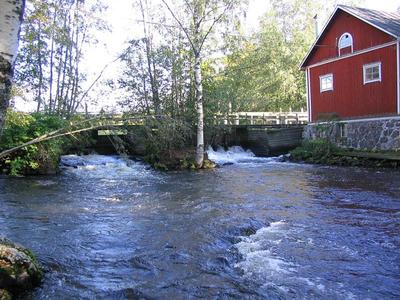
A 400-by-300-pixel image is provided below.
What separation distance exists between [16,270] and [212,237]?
280 centimetres

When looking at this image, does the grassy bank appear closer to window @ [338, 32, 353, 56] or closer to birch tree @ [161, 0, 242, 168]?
birch tree @ [161, 0, 242, 168]

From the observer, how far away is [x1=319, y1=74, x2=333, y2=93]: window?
62.7 feet

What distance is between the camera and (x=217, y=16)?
1653 centimetres

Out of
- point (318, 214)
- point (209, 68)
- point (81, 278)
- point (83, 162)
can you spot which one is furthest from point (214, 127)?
point (81, 278)

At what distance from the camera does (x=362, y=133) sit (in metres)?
16.8

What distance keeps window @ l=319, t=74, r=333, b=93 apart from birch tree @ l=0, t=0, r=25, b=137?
17.7 meters

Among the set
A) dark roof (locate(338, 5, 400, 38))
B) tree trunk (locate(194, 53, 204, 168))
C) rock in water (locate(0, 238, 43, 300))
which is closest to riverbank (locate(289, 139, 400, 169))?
dark roof (locate(338, 5, 400, 38))

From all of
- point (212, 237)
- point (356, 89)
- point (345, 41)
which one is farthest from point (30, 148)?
point (345, 41)

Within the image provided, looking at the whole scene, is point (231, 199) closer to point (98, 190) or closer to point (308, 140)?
point (98, 190)

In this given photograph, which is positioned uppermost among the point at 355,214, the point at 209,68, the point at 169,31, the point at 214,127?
the point at 169,31

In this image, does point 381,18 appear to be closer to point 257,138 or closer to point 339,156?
point 339,156

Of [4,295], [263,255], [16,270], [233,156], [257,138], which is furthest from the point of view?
[257,138]

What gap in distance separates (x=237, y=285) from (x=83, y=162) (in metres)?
13.6

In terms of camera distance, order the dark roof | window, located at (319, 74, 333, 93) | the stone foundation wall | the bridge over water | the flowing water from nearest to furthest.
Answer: the flowing water
the stone foundation wall
the dark roof
window, located at (319, 74, 333, 93)
the bridge over water
